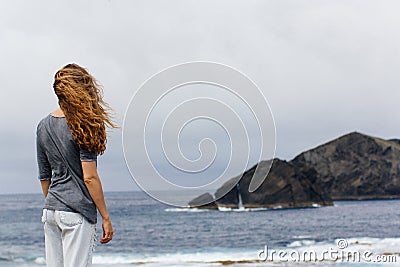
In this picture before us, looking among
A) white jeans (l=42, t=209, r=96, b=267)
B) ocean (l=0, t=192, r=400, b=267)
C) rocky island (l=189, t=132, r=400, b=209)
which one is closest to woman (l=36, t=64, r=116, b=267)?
white jeans (l=42, t=209, r=96, b=267)

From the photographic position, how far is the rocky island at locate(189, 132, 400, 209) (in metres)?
42.2

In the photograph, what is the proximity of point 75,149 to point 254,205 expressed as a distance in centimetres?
3868

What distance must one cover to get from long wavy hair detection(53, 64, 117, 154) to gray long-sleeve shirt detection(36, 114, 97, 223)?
0.05 meters

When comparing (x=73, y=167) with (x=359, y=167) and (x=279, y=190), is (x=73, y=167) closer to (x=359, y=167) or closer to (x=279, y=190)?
(x=279, y=190)

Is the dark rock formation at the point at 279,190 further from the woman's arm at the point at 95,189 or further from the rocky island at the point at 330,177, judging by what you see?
the woman's arm at the point at 95,189

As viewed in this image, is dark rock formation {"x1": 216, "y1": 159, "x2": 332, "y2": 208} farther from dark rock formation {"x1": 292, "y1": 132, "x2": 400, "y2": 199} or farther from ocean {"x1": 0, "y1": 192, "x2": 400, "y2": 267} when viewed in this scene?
dark rock formation {"x1": 292, "y1": 132, "x2": 400, "y2": 199}

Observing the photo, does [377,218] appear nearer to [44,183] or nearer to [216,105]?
[216,105]

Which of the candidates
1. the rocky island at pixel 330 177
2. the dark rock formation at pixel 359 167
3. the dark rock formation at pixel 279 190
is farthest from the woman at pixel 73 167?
the dark rock formation at pixel 359 167

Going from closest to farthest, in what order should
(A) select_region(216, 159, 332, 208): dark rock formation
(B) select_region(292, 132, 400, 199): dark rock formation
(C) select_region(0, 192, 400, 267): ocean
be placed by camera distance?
1. (C) select_region(0, 192, 400, 267): ocean
2. (A) select_region(216, 159, 332, 208): dark rock formation
3. (B) select_region(292, 132, 400, 199): dark rock formation

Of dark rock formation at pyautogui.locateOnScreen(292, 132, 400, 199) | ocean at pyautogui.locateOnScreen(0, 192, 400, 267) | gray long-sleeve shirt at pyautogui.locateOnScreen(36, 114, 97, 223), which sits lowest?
ocean at pyautogui.locateOnScreen(0, 192, 400, 267)

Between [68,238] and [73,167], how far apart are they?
10.9 inches

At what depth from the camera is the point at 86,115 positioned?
2.86 m

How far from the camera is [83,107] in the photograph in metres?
2.87

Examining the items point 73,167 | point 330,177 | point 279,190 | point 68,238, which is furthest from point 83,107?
point 330,177
